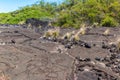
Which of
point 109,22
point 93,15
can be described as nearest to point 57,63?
point 109,22

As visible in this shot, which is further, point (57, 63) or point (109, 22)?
point (109, 22)

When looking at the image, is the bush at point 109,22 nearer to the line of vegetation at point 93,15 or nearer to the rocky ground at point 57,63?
the line of vegetation at point 93,15

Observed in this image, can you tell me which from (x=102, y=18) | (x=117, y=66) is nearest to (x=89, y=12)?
(x=102, y=18)

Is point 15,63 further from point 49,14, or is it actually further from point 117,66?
point 49,14

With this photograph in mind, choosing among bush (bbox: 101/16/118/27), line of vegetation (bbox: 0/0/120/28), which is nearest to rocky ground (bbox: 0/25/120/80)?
bush (bbox: 101/16/118/27)

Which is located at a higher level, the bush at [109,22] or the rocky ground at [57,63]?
the rocky ground at [57,63]

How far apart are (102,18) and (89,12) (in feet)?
3.41

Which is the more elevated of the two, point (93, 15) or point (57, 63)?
point (57, 63)

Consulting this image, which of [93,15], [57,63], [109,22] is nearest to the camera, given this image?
[57,63]

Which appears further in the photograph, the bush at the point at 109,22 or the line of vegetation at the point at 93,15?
the line of vegetation at the point at 93,15

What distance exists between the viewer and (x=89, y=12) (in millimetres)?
27062

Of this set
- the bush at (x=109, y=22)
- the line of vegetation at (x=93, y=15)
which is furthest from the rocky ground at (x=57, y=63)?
the line of vegetation at (x=93, y=15)

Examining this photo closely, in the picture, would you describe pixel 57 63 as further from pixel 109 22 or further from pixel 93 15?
pixel 93 15

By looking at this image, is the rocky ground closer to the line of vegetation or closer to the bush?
the bush
